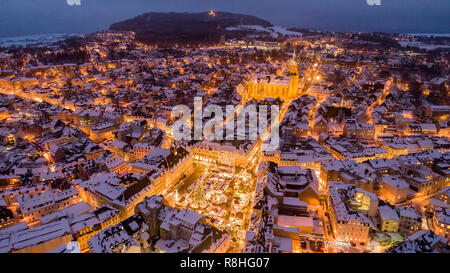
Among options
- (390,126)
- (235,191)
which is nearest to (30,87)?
(235,191)

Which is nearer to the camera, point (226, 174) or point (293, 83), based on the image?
point (226, 174)

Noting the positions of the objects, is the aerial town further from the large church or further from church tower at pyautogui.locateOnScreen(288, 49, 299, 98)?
church tower at pyautogui.locateOnScreen(288, 49, 299, 98)

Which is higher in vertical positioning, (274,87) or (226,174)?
(274,87)

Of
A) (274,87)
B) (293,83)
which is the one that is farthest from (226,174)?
(293,83)

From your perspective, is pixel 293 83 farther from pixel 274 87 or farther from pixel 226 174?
pixel 226 174

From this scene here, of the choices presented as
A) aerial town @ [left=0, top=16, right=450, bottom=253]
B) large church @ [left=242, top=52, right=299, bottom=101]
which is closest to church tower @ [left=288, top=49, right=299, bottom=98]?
large church @ [left=242, top=52, right=299, bottom=101]
